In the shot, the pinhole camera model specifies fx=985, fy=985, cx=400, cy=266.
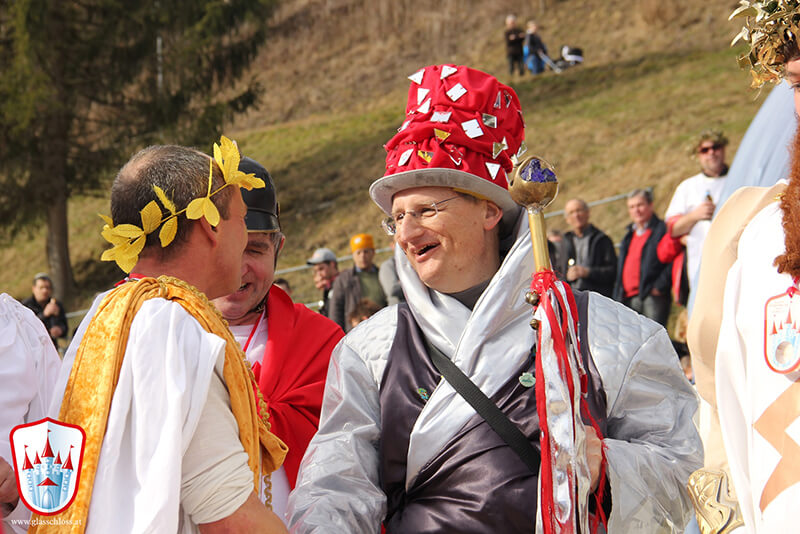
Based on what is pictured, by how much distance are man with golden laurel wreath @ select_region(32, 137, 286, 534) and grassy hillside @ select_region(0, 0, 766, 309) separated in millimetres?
13075

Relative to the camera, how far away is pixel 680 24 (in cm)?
2902

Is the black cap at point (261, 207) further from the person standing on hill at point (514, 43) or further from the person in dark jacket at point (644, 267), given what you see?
the person standing on hill at point (514, 43)

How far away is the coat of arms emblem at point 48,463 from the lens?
2.42 m

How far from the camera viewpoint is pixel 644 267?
8.94 m

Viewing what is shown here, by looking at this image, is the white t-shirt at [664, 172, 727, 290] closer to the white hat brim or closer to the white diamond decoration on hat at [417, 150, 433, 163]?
the white hat brim

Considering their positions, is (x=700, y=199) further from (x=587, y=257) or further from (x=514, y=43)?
(x=514, y=43)

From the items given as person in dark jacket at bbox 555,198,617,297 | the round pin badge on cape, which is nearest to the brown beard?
the round pin badge on cape

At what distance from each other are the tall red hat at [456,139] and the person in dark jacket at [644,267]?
5.75m

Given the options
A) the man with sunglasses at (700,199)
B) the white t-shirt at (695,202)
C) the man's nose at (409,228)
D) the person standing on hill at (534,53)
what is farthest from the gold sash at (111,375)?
the person standing on hill at (534,53)

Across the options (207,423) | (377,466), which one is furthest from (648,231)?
(207,423)

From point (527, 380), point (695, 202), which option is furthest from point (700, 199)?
point (527, 380)

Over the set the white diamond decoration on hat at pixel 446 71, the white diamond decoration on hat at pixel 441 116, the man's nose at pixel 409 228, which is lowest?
the man's nose at pixel 409 228

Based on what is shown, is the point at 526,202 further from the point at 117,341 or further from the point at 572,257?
the point at 572,257

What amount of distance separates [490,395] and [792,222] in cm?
99
